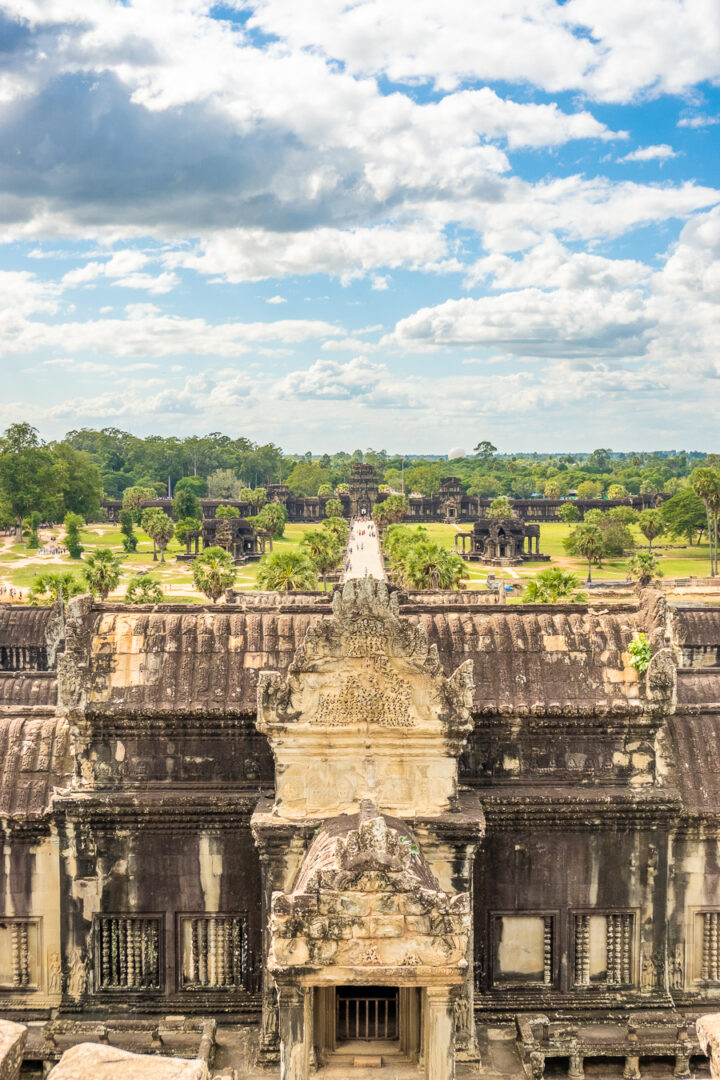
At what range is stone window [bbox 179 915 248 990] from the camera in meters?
14.3

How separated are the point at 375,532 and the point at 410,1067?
11141 centimetres

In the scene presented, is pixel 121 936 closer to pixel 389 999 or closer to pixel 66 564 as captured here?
pixel 389 999

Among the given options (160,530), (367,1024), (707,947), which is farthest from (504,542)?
(367,1024)

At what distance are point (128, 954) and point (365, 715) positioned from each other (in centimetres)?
548

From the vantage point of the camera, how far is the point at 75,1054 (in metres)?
10.6

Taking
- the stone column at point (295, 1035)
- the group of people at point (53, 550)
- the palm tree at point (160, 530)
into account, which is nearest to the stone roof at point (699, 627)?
the stone column at point (295, 1035)

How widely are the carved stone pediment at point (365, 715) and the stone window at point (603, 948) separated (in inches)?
137

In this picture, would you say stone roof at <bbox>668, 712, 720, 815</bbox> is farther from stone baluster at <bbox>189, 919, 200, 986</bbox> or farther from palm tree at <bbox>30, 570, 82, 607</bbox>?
palm tree at <bbox>30, 570, 82, 607</bbox>

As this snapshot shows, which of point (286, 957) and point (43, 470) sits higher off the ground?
point (43, 470)

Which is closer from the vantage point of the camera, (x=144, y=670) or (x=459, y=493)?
(x=144, y=670)

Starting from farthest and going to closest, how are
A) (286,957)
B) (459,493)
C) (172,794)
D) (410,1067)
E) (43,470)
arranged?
1. (459,493)
2. (43,470)
3. (172,794)
4. (410,1067)
5. (286,957)

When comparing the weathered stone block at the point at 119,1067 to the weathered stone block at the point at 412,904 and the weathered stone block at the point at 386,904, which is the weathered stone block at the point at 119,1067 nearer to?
the weathered stone block at the point at 386,904

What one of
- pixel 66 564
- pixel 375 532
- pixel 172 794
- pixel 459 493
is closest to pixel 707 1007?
pixel 172 794

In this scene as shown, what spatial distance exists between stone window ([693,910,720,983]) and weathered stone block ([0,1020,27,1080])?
9739 mm
